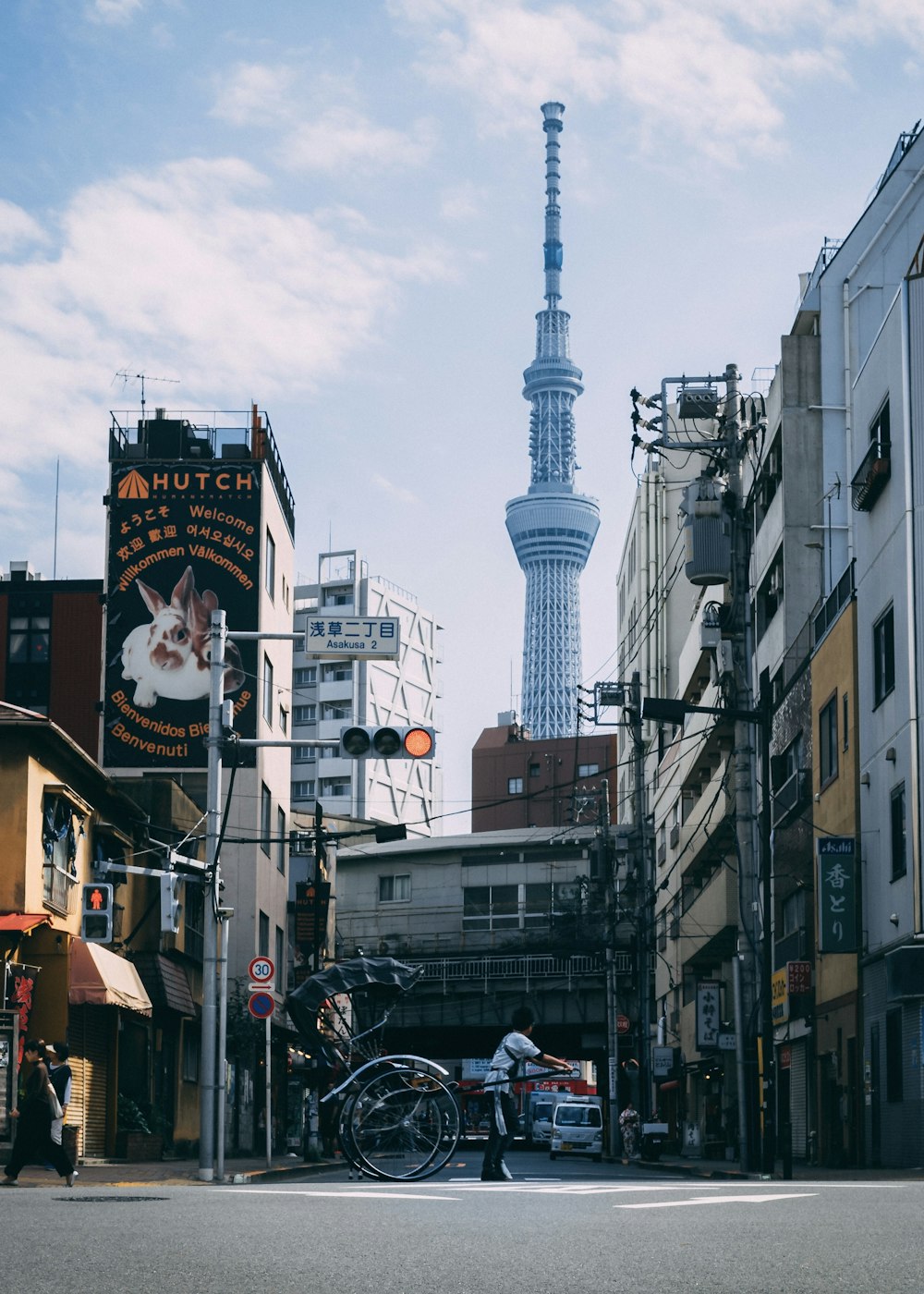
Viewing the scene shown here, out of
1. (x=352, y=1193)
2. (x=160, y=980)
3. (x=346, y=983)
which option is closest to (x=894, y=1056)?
(x=346, y=983)

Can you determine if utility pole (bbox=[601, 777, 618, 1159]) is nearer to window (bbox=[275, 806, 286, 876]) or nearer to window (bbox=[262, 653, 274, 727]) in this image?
window (bbox=[275, 806, 286, 876])

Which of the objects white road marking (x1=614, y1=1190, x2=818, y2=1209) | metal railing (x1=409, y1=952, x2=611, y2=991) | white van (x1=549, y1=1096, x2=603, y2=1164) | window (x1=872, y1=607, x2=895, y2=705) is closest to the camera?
white road marking (x1=614, y1=1190, x2=818, y2=1209)

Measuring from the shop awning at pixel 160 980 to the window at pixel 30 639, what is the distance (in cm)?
2111

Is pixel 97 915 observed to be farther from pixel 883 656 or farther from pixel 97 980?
pixel 883 656

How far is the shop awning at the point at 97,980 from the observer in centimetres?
3000

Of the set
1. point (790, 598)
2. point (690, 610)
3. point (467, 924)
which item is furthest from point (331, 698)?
point (790, 598)

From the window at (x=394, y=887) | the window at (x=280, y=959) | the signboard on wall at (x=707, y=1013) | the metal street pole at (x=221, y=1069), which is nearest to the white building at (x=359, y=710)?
the window at (x=394, y=887)

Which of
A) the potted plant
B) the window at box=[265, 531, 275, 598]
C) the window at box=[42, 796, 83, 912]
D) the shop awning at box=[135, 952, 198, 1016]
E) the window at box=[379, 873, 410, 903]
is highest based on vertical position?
the window at box=[265, 531, 275, 598]

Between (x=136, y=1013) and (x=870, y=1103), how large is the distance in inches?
584

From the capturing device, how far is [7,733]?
1130 inches

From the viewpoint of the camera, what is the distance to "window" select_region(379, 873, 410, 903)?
82.7 m

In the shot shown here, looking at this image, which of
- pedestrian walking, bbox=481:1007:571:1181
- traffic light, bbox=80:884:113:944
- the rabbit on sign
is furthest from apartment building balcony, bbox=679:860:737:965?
pedestrian walking, bbox=481:1007:571:1181

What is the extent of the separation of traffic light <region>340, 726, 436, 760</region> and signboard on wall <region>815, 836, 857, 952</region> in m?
11.0

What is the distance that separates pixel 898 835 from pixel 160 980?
53.9 feet
